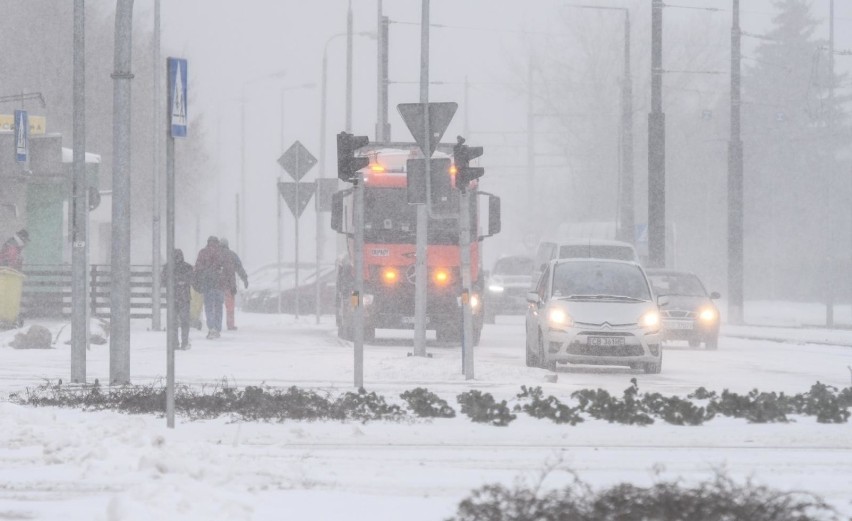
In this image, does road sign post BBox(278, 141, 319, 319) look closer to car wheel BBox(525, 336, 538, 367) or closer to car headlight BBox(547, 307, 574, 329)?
car wheel BBox(525, 336, 538, 367)

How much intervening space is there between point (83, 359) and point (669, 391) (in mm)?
6376

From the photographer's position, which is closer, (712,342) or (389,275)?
(389,275)

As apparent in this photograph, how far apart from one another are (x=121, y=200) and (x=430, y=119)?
145 inches

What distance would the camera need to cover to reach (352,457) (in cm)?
1073

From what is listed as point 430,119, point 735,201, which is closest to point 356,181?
point 430,119

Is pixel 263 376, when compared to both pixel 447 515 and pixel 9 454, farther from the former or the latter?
pixel 447 515

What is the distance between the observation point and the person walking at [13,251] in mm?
32188

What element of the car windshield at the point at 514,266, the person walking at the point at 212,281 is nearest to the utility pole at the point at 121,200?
the person walking at the point at 212,281

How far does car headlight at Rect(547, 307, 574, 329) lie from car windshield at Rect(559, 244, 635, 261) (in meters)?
10.6

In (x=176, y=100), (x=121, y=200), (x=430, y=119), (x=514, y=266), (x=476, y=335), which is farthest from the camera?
(x=514, y=266)

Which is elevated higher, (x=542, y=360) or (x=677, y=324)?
(x=677, y=324)

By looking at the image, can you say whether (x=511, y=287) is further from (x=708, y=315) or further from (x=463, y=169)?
(x=463, y=169)

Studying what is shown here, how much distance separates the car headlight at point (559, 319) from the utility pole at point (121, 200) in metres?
6.22

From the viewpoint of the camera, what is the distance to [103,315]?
3691cm
